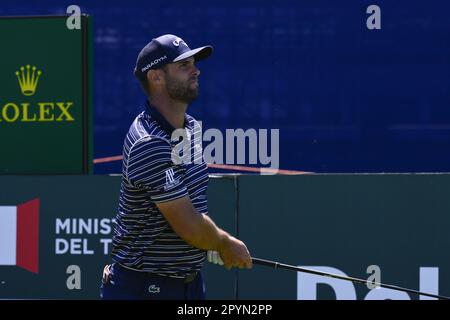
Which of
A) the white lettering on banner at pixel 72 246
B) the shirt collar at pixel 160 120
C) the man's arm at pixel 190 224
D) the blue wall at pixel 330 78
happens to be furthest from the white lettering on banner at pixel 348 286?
the shirt collar at pixel 160 120

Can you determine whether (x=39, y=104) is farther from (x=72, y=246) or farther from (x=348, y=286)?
(x=348, y=286)

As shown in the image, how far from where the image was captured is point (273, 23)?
6941mm

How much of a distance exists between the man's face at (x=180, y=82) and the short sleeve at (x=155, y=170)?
30 cm

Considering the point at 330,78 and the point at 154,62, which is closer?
the point at 154,62

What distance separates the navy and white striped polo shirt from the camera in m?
4.29

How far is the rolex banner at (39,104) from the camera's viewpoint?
7.08 metres

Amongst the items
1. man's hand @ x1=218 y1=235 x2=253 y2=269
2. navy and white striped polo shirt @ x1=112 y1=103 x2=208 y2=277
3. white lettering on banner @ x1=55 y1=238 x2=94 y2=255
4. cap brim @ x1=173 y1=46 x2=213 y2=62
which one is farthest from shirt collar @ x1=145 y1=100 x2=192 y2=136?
white lettering on banner @ x1=55 y1=238 x2=94 y2=255

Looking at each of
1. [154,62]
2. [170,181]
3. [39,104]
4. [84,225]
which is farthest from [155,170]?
[39,104]

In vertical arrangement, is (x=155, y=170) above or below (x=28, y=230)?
above

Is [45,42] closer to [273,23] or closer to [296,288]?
[273,23]

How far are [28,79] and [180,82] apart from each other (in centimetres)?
284

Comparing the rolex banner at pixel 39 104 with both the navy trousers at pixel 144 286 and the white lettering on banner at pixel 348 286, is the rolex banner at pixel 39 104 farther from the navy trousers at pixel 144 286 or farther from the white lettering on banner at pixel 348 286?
the navy trousers at pixel 144 286

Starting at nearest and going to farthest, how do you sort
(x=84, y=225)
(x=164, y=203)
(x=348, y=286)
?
(x=164, y=203), (x=348, y=286), (x=84, y=225)

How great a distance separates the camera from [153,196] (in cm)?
430
